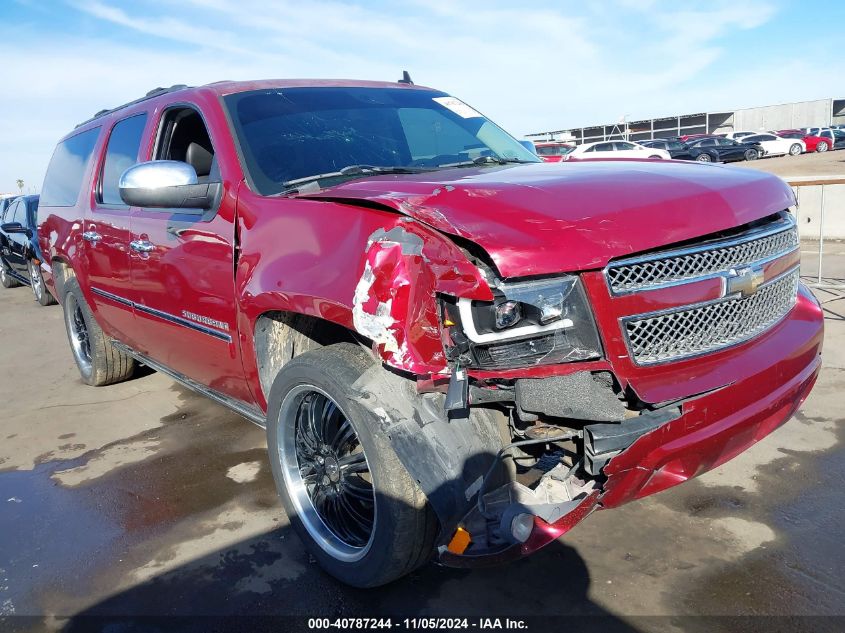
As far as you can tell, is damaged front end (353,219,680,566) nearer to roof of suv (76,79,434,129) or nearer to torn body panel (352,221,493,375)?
torn body panel (352,221,493,375)

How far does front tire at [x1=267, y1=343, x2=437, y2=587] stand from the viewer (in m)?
2.36

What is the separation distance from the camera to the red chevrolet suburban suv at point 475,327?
2.08 meters

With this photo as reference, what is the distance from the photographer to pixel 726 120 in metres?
59.1

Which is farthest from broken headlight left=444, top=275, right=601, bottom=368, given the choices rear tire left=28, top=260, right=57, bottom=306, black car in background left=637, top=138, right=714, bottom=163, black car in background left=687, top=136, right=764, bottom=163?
black car in background left=687, top=136, right=764, bottom=163

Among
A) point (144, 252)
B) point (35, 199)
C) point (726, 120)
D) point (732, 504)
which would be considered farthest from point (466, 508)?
point (726, 120)

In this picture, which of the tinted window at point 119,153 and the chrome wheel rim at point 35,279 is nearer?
the tinted window at point 119,153

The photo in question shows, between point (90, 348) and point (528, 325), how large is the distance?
4664 mm

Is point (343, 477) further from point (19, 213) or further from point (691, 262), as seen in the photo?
point (19, 213)

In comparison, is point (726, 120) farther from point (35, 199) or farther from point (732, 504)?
point (732, 504)

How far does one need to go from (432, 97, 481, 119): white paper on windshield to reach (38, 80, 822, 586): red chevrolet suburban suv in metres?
0.97

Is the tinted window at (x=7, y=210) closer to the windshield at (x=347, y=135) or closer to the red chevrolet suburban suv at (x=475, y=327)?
the windshield at (x=347, y=135)

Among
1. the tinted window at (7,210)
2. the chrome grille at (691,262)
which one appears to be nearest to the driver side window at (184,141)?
the chrome grille at (691,262)

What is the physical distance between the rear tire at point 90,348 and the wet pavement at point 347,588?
1.16 metres

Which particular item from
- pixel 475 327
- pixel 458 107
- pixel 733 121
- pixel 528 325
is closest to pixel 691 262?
pixel 528 325
